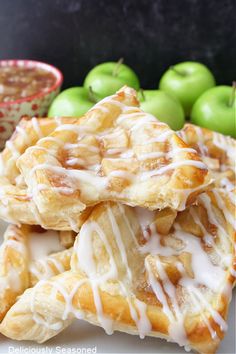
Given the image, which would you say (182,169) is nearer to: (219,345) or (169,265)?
(169,265)

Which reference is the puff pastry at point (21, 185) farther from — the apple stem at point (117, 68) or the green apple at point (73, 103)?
the apple stem at point (117, 68)

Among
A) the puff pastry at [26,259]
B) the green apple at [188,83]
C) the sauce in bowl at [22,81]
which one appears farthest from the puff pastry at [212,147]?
the sauce in bowl at [22,81]

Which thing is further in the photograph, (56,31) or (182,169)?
(56,31)

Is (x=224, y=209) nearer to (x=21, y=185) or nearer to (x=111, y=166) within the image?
(x=111, y=166)

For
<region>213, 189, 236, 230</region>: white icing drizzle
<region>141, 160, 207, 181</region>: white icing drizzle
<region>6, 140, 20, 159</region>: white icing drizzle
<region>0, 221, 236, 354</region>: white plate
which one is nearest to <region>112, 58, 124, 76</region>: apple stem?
<region>6, 140, 20, 159</region>: white icing drizzle

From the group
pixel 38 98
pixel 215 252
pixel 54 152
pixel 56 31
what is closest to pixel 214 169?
pixel 215 252

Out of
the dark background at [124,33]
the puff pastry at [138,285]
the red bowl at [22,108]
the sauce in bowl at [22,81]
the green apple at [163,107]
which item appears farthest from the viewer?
the dark background at [124,33]
